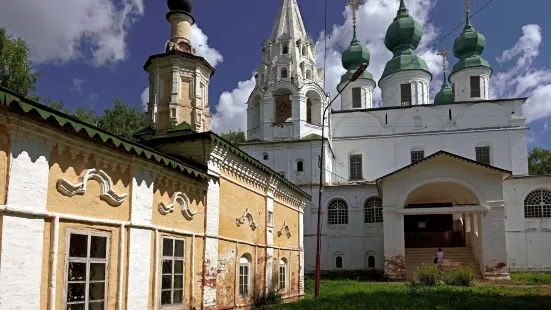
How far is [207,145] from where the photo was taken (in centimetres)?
1093

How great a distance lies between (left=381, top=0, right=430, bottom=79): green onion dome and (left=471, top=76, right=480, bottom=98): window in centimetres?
324

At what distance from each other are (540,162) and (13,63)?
45.5 meters

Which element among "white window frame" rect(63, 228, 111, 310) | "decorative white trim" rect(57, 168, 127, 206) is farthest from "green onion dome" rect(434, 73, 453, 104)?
"white window frame" rect(63, 228, 111, 310)

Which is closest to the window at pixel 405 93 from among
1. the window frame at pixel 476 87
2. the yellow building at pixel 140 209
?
the window frame at pixel 476 87

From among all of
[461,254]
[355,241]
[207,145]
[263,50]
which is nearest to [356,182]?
[355,241]

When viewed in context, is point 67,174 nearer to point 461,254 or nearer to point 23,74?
point 23,74

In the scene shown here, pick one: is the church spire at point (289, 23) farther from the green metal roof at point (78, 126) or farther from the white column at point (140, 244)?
the white column at point (140, 244)

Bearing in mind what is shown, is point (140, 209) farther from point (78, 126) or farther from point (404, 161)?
point (404, 161)

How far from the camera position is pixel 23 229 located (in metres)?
6.36

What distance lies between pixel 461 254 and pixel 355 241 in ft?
21.1

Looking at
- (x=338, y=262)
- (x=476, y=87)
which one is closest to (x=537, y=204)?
(x=476, y=87)

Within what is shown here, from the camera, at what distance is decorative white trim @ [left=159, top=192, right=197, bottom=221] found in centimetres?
955

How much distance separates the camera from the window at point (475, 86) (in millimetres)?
36900

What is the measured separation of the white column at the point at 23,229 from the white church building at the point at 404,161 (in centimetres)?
2199
